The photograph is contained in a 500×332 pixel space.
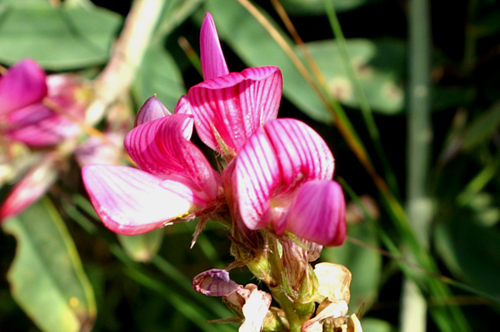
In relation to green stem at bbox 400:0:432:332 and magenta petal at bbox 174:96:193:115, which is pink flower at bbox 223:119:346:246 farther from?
green stem at bbox 400:0:432:332

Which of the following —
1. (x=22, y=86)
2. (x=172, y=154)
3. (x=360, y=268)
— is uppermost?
(x=172, y=154)

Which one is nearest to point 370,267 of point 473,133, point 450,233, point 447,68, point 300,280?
point 450,233

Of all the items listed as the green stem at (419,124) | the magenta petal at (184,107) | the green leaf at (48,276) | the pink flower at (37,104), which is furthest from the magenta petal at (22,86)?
the green stem at (419,124)

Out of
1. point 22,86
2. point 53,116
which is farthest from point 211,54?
point 53,116

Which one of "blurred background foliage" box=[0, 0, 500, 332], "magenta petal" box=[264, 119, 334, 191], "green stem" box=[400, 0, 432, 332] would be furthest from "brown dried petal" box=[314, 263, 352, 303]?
"green stem" box=[400, 0, 432, 332]

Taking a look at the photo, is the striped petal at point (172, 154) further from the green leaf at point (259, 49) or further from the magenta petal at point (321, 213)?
the green leaf at point (259, 49)

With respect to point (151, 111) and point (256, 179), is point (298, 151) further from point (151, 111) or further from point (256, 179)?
point (151, 111)

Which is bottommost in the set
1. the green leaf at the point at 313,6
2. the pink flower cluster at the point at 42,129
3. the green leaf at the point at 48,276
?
the green leaf at the point at 48,276
